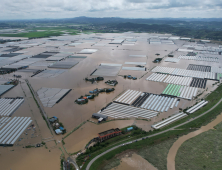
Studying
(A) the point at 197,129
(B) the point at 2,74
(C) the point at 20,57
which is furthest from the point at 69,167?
(C) the point at 20,57

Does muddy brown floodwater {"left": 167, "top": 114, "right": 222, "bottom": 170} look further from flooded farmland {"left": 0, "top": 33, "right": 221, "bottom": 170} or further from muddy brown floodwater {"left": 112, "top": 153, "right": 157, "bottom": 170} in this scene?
flooded farmland {"left": 0, "top": 33, "right": 221, "bottom": 170}

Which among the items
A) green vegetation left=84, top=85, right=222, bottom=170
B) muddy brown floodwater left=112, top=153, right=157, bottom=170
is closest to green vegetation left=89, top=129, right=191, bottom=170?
green vegetation left=84, top=85, right=222, bottom=170

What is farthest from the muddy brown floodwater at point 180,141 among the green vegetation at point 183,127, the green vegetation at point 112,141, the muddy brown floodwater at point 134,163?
the green vegetation at point 112,141

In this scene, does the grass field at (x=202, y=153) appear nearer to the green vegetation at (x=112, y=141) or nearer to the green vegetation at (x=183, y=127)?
the green vegetation at (x=183, y=127)

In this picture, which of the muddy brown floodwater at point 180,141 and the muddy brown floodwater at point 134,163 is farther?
the muddy brown floodwater at point 180,141

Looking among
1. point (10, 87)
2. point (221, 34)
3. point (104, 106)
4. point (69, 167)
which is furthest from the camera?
point (221, 34)

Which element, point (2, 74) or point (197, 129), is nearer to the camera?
point (197, 129)

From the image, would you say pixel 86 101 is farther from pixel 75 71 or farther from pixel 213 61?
pixel 213 61
